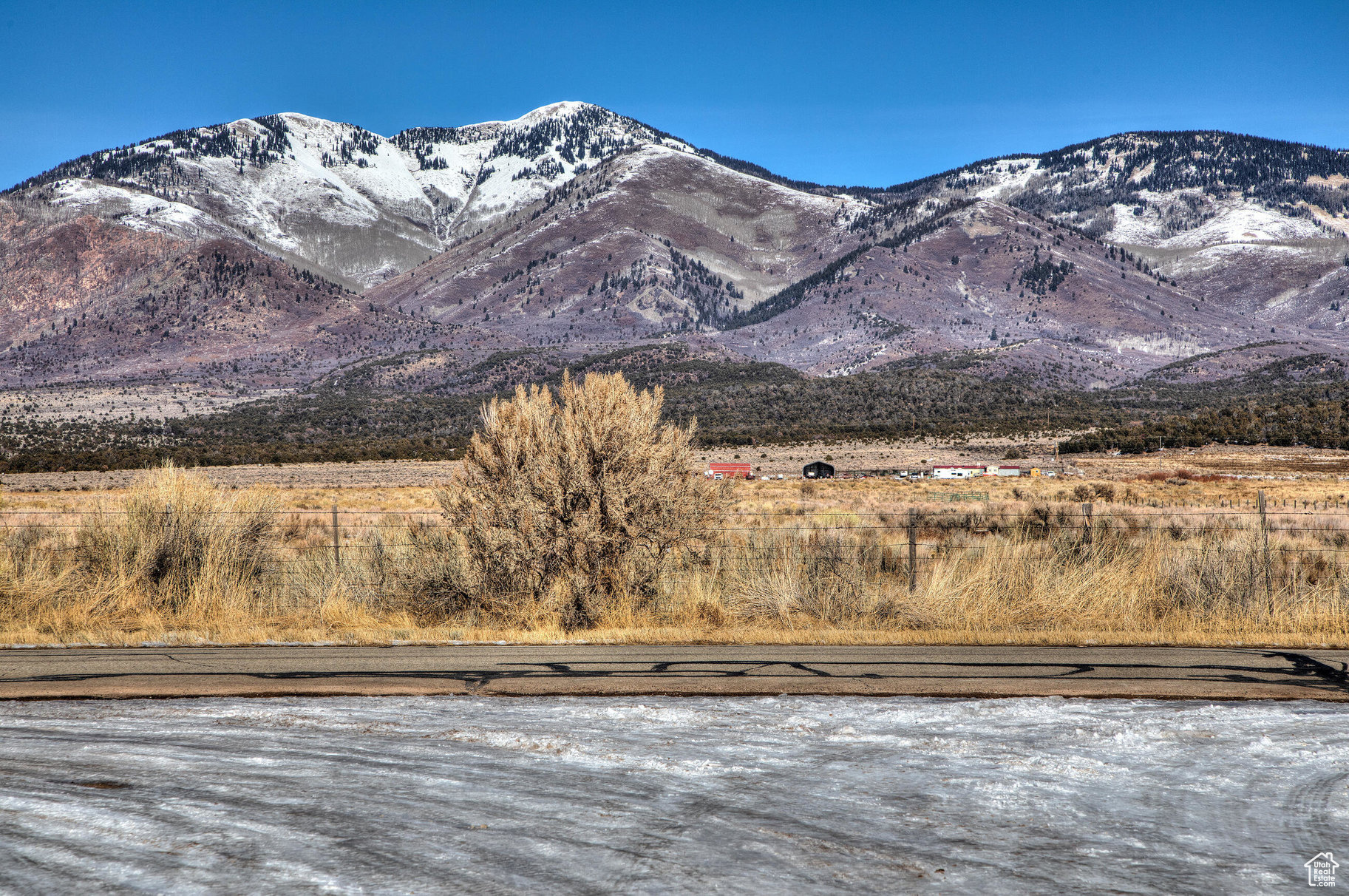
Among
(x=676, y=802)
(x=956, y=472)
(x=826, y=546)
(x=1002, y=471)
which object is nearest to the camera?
(x=676, y=802)

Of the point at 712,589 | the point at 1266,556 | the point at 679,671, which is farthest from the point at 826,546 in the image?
the point at 679,671

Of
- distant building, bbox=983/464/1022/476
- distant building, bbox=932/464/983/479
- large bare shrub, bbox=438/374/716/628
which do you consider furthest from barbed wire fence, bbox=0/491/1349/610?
distant building, bbox=983/464/1022/476

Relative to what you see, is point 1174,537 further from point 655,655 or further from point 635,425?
point 655,655

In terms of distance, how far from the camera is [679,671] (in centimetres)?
891

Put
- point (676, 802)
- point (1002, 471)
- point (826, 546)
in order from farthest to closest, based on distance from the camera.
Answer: point (1002, 471) → point (826, 546) → point (676, 802)

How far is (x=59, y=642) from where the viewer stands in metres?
11.3

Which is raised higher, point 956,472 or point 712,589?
point 956,472

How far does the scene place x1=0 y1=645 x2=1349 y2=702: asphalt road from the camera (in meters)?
7.94

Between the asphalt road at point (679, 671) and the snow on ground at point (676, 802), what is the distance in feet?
5.13

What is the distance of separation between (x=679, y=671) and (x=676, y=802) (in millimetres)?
4827

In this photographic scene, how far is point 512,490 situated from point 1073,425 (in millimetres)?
86599

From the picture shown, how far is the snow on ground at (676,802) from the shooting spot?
3.28 m

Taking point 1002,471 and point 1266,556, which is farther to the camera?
point 1002,471

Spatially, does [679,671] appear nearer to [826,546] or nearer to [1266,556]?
[826,546]
